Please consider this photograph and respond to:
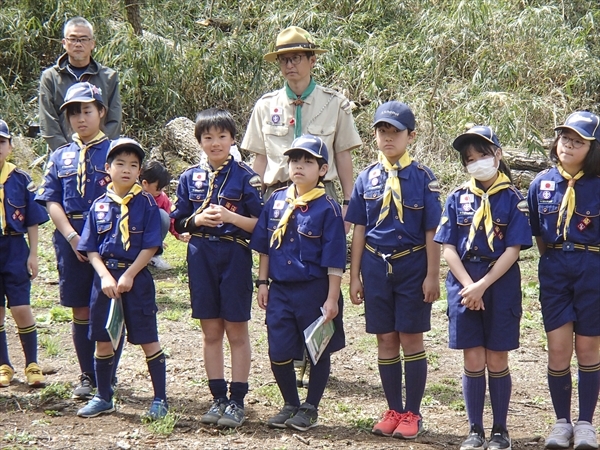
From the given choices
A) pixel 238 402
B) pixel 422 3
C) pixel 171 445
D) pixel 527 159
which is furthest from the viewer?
pixel 422 3

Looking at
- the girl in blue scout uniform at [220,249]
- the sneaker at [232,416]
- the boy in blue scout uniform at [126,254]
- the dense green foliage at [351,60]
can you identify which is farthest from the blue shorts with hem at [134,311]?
the dense green foliage at [351,60]

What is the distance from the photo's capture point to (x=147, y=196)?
4.96 meters

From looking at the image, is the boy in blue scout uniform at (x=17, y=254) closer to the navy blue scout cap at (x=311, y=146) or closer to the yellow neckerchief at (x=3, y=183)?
the yellow neckerchief at (x=3, y=183)

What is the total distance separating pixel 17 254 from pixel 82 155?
2.84ft

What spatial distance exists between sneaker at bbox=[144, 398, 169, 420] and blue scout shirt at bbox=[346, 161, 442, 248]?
5.08ft

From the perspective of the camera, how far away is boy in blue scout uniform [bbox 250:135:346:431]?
468 centimetres

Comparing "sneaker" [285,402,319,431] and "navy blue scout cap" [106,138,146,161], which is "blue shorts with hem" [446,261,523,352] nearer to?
"sneaker" [285,402,319,431]

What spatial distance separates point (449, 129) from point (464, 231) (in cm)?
619

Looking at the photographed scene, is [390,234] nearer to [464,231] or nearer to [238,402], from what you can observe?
[464,231]

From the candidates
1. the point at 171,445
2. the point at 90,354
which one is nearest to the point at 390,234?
the point at 171,445

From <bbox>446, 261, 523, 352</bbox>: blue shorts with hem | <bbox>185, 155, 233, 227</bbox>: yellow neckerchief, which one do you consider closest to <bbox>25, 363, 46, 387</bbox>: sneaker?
<bbox>185, 155, 233, 227</bbox>: yellow neckerchief

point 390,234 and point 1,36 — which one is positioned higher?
point 1,36

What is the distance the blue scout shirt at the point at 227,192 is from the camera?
15.9 ft

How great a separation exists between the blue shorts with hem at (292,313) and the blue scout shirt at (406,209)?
41 centimetres
